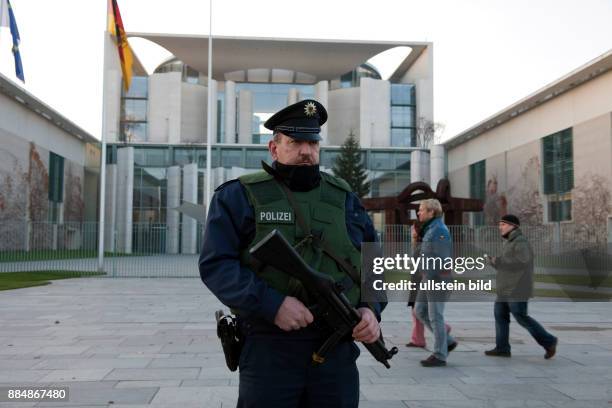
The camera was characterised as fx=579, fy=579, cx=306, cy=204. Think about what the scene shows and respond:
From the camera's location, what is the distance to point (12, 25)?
1906 centimetres

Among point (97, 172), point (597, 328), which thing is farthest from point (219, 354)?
point (97, 172)

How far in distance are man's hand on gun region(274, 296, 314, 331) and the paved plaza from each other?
2892 mm

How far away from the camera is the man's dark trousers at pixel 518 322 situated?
6.89 metres

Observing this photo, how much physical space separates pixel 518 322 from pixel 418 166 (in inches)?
1858

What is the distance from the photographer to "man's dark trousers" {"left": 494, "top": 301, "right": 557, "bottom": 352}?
6887mm

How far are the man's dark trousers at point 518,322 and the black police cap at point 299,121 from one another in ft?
17.1

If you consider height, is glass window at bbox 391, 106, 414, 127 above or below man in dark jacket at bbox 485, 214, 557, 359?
above

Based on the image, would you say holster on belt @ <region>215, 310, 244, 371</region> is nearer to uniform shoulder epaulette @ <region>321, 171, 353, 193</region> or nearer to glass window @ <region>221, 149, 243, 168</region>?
uniform shoulder epaulette @ <region>321, 171, 353, 193</region>

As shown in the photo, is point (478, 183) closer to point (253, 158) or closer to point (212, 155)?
point (253, 158)

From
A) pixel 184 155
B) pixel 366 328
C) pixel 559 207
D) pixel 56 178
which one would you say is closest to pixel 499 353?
pixel 366 328

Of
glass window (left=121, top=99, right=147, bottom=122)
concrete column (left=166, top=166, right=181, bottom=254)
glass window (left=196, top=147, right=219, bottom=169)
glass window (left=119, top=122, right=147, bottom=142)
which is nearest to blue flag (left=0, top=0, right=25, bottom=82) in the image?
concrete column (left=166, top=166, right=181, bottom=254)

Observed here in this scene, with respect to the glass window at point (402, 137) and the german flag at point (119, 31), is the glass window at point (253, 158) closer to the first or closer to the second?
the glass window at point (402, 137)

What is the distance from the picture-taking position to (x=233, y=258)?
2471 mm

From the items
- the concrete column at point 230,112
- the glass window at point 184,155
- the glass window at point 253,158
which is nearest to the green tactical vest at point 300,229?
the glass window at point 253,158
